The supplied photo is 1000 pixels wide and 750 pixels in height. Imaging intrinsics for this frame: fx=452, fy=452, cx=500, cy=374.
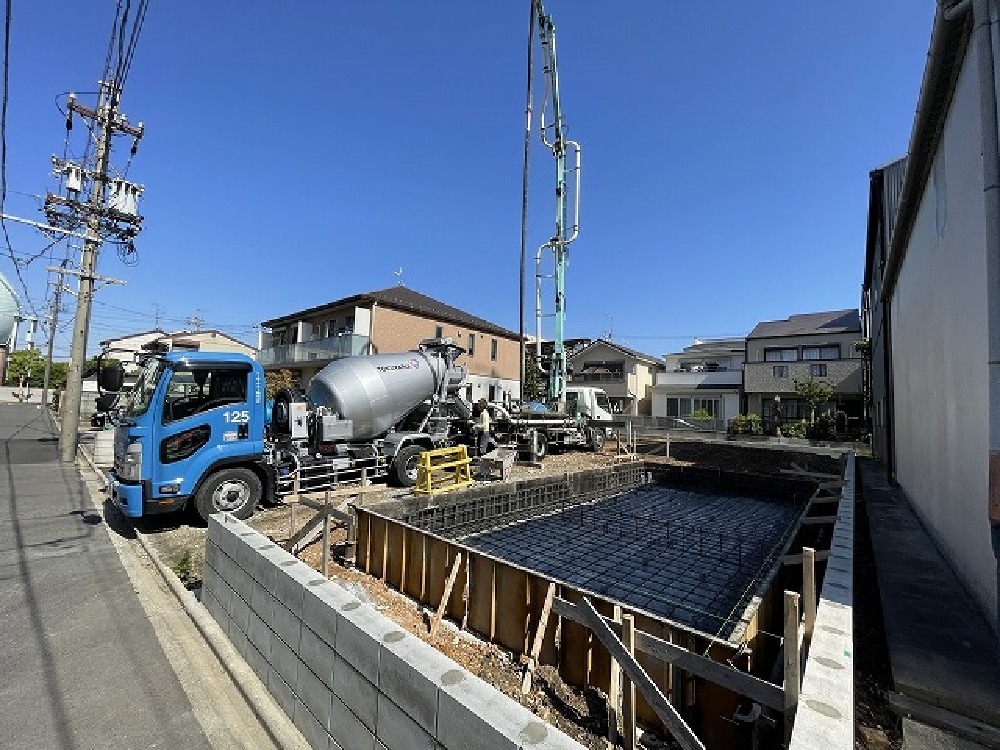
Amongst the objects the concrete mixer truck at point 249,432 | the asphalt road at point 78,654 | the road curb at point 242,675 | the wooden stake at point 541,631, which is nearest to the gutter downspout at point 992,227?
the wooden stake at point 541,631

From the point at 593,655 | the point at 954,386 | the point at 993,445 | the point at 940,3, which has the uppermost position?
the point at 940,3

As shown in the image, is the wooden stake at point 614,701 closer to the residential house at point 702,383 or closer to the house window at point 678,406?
the residential house at point 702,383

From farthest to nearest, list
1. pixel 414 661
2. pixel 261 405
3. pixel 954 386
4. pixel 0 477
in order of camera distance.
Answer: pixel 0 477 < pixel 261 405 < pixel 954 386 < pixel 414 661

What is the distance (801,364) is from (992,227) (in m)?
28.0

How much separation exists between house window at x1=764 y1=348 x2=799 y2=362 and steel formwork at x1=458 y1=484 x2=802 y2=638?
19.7 metres

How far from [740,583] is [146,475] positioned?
8.78 metres

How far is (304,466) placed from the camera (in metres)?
8.84

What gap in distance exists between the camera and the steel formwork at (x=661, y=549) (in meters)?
5.92

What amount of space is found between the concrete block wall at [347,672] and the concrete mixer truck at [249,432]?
12.5 ft

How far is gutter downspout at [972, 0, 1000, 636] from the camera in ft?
9.90

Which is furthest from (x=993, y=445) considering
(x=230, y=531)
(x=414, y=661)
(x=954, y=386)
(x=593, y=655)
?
(x=230, y=531)

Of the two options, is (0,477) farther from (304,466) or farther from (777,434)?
(777,434)

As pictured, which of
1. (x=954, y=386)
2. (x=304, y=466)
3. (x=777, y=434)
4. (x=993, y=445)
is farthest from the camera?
(x=777, y=434)

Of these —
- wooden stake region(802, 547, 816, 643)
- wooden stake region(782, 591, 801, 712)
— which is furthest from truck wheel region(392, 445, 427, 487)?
wooden stake region(782, 591, 801, 712)
